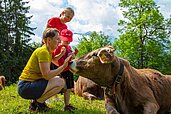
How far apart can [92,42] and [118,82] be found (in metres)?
60.3

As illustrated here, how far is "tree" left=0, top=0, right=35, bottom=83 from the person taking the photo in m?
55.0

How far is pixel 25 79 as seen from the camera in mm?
7660

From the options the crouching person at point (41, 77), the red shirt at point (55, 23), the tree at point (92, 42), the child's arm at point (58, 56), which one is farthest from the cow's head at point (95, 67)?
the tree at point (92, 42)

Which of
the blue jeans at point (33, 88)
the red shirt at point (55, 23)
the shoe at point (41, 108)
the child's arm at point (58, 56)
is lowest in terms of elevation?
the shoe at point (41, 108)

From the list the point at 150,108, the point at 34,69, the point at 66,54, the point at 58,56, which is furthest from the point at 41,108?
the point at 150,108

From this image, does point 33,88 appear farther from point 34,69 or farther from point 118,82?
point 118,82

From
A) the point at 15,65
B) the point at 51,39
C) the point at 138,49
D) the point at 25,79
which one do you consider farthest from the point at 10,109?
the point at 15,65

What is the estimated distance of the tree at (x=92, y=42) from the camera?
6556cm

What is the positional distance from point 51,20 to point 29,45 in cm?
5369

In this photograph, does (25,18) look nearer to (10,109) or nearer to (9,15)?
(9,15)

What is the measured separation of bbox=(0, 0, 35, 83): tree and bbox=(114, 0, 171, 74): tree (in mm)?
16860

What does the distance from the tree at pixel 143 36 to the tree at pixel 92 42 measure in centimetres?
1560

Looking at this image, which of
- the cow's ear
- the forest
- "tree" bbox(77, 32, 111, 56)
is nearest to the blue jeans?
the cow's ear

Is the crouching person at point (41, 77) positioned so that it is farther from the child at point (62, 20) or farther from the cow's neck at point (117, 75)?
the child at point (62, 20)
